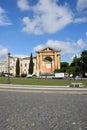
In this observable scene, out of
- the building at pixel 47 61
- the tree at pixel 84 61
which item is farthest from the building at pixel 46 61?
the tree at pixel 84 61

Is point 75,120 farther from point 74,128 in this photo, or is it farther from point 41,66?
point 41,66

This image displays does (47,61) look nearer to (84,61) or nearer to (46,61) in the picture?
(46,61)

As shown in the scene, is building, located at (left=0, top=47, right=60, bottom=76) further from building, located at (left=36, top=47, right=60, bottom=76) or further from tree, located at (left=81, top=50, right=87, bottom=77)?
tree, located at (left=81, top=50, right=87, bottom=77)

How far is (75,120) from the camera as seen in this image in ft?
34.9

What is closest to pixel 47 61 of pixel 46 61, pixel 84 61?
pixel 46 61

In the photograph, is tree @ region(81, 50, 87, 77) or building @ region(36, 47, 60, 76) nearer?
tree @ region(81, 50, 87, 77)

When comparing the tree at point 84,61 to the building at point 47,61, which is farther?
the building at point 47,61

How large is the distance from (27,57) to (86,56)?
5299 cm

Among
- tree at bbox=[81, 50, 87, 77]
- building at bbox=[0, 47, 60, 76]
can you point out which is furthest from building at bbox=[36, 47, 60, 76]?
tree at bbox=[81, 50, 87, 77]

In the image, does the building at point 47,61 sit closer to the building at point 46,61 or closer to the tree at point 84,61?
the building at point 46,61

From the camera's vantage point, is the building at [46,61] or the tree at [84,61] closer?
the tree at [84,61]

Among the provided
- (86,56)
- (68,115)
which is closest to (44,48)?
(86,56)

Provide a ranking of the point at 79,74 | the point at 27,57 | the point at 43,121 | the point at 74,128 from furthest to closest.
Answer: the point at 27,57 < the point at 79,74 < the point at 43,121 < the point at 74,128

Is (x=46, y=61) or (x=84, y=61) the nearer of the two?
(x=84, y=61)
